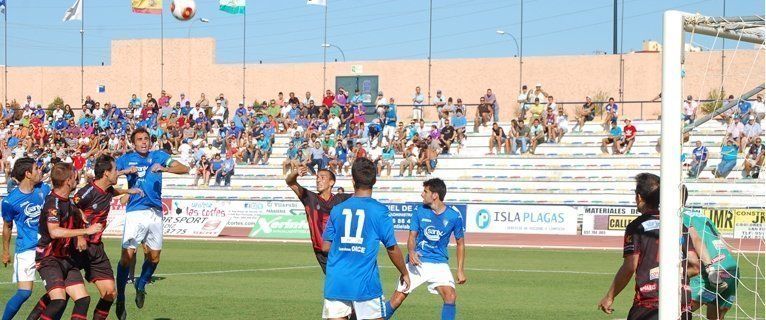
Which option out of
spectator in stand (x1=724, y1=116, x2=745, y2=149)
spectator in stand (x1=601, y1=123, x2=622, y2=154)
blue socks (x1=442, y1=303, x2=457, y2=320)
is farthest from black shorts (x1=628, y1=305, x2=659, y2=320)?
spectator in stand (x1=601, y1=123, x2=622, y2=154)

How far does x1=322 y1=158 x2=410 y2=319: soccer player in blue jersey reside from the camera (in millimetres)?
8625

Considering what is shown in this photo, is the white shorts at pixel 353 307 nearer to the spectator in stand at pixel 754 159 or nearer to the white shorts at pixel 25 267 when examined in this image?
the white shorts at pixel 25 267

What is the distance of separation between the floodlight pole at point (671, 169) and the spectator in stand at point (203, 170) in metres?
33.6

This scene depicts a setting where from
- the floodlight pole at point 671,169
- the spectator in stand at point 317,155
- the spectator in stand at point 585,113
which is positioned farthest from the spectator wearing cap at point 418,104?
the floodlight pole at point 671,169

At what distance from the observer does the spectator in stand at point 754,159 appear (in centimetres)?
2936

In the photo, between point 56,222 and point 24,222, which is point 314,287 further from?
point 56,222

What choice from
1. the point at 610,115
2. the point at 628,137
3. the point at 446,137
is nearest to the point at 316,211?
the point at 628,137

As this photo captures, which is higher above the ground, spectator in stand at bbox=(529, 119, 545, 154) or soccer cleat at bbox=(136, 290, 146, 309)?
spectator in stand at bbox=(529, 119, 545, 154)

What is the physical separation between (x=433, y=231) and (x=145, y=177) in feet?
13.5

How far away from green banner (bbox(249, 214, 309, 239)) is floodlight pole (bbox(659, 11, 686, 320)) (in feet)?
79.8

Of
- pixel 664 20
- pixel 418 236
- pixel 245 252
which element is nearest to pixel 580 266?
pixel 245 252

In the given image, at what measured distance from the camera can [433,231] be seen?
12078mm

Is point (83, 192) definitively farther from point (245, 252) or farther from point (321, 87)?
point (321, 87)

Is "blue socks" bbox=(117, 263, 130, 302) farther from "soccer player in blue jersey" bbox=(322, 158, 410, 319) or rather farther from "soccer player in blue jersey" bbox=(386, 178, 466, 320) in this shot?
"soccer player in blue jersey" bbox=(322, 158, 410, 319)
